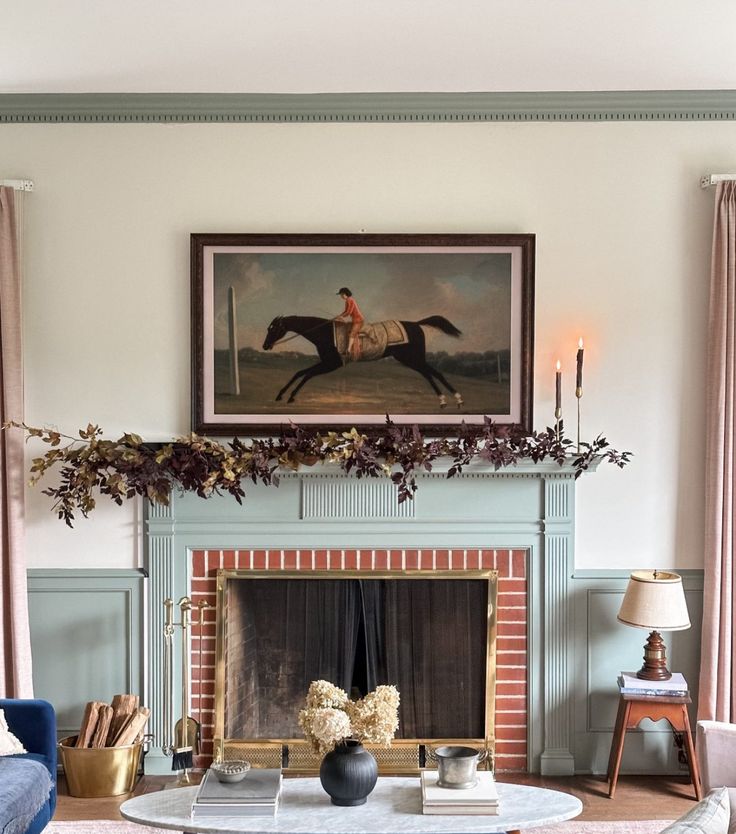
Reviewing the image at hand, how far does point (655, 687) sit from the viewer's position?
3625 millimetres

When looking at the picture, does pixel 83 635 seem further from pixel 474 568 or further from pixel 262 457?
pixel 474 568

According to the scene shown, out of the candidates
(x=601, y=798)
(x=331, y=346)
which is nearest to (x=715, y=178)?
(x=331, y=346)

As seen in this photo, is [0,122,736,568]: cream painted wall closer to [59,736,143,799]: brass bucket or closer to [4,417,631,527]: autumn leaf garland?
[4,417,631,527]: autumn leaf garland

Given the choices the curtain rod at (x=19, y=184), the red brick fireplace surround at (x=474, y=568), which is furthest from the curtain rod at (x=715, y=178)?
the curtain rod at (x=19, y=184)

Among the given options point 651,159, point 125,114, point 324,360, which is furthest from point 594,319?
point 125,114

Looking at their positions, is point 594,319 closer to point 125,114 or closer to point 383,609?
point 383,609

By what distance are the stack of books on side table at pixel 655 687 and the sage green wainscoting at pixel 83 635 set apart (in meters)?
2.00

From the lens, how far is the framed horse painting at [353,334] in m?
3.89

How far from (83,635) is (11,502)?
0.65m

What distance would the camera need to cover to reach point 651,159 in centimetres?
393

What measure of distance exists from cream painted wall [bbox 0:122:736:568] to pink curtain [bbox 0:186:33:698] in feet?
0.40

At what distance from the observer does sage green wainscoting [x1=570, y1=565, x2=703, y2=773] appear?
12.8ft

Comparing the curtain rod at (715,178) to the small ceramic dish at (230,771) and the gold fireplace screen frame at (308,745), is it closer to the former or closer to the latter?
the gold fireplace screen frame at (308,745)

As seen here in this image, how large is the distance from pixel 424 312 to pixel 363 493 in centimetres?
81
